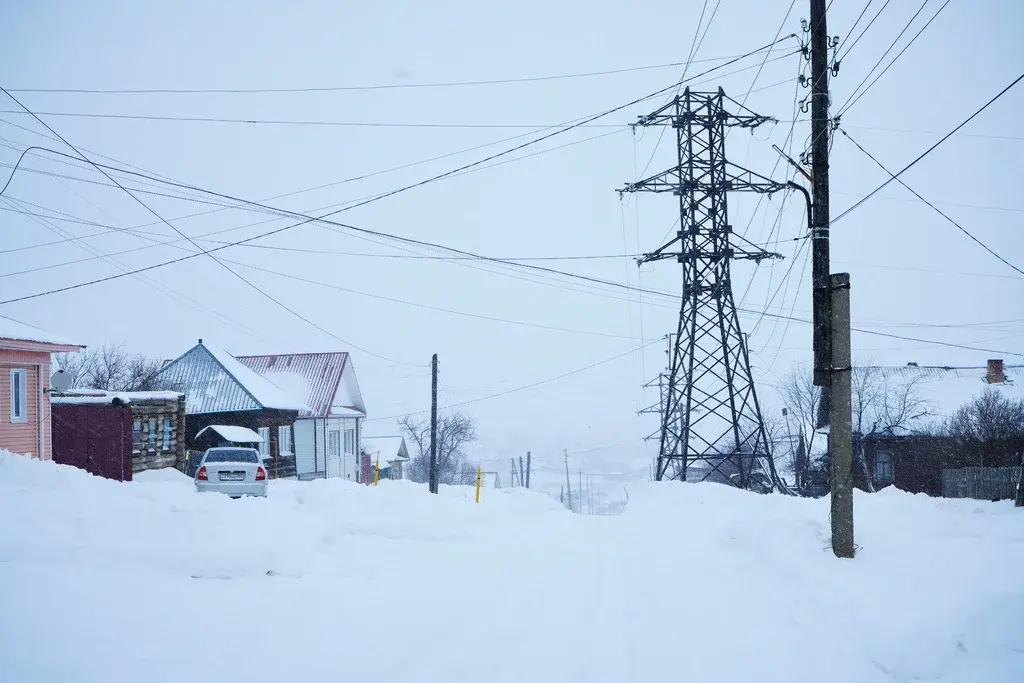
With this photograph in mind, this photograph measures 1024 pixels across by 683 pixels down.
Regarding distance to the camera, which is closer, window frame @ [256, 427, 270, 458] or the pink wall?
the pink wall

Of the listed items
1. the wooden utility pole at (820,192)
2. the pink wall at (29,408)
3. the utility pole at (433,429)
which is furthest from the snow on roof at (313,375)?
the wooden utility pole at (820,192)

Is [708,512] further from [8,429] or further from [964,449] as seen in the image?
[964,449]

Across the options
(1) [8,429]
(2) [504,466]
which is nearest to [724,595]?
(1) [8,429]

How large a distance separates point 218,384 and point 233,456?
65.1 ft

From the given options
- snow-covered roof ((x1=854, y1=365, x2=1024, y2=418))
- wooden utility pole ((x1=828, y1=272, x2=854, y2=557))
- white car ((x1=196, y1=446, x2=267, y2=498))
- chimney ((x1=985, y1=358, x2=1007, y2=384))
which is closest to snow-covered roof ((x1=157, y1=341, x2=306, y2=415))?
white car ((x1=196, y1=446, x2=267, y2=498))

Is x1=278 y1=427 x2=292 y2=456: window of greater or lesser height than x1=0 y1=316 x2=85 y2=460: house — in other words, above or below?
below

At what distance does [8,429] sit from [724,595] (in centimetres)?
2239

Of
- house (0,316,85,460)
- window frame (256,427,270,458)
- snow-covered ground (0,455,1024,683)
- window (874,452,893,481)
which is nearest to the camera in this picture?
snow-covered ground (0,455,1024,683)

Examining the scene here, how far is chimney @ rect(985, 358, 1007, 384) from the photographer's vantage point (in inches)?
1644

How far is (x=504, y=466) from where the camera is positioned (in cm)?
12456

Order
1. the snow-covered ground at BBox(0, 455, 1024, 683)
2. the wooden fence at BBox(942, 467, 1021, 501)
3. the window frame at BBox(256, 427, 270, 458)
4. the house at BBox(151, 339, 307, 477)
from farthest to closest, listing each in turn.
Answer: the window frame at BBox(256, 427, 270, 458) < the house at BBox(151, 339, 307, 477) < the wooden fence at BBox(942, 467, 1021, 501) < the snow-covered ground at BBox(0, 455, 1024, 683)

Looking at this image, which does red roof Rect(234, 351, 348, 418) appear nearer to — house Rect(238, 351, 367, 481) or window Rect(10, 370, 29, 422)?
house Rect(238, 351, 367, 481)

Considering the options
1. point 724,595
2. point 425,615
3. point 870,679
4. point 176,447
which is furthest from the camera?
point 176,447

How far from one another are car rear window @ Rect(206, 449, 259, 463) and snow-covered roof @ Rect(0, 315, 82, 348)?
6.24 meters
